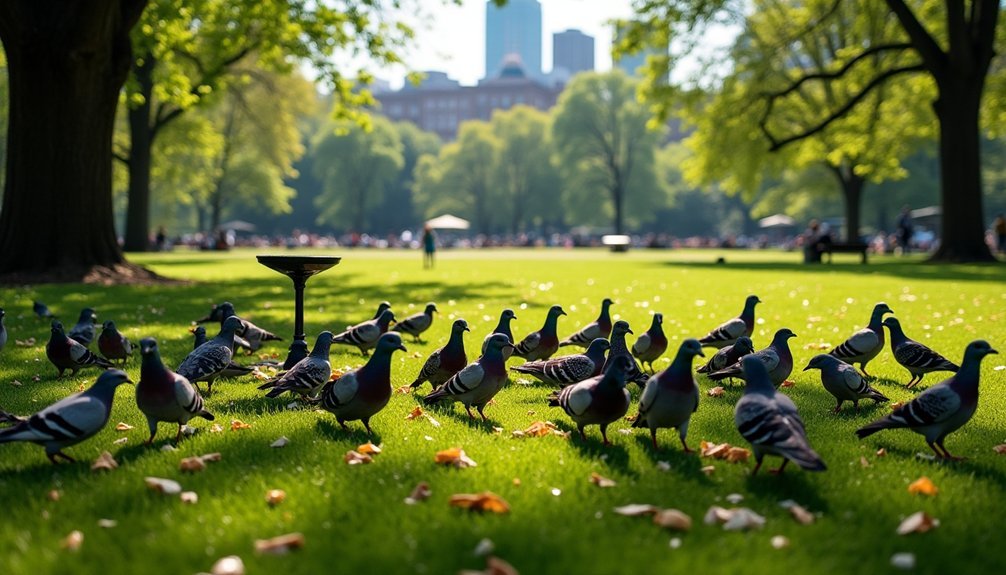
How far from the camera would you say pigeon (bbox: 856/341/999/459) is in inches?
177

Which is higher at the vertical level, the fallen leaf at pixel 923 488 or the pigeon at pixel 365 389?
the pigeon at pixel 365 389

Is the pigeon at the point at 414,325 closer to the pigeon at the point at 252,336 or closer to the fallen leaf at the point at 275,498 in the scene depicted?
the pigeon at the point at 252,336

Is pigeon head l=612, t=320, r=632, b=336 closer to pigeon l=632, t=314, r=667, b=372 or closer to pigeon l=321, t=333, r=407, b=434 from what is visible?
pigeon l=632, t=314, r=667, b=372

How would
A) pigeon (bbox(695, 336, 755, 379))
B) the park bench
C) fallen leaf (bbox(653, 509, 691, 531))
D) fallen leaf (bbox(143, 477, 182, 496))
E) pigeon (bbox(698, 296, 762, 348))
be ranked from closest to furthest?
fallen leaf (bbox(653, 509, 691, 531))
fallen leaf (bbox(143, 477, 182, 496))
pigeon (bbox(695, 336, 755, 379))
pigeon (bbox(698, 296, 762, 348))
the park bench

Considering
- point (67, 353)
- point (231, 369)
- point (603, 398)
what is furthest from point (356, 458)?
point (67, 353)

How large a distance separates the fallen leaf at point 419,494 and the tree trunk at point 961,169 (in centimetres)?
2601

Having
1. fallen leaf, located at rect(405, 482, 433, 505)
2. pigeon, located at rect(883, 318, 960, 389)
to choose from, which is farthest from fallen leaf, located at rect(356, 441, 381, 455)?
pigeon, located at rect(883, 318, 960, 389)

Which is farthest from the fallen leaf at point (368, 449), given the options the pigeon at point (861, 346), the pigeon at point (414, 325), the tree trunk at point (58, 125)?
the tree trunk at point (58, 125)

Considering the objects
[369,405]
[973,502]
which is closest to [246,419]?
[369,405]

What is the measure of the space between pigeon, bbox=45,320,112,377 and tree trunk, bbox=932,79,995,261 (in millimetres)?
25953

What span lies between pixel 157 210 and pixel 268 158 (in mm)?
30106

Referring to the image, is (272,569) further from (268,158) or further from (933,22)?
(268,158)

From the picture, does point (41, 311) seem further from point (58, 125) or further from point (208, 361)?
point (58, 125)

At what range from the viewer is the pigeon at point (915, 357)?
21.4 feet
